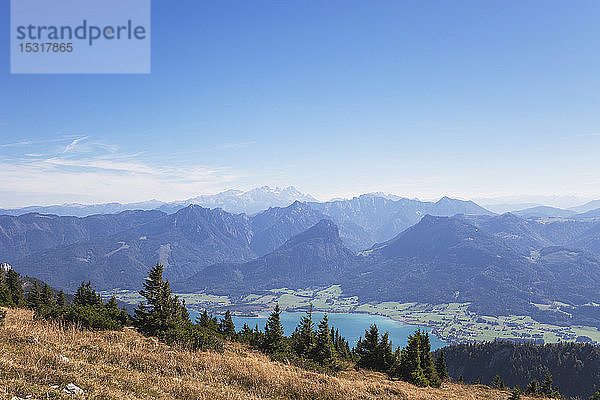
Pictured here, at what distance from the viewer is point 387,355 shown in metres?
46.2

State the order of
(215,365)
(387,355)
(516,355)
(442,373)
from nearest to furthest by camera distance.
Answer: (215,365) < (387,355) < (442,373) < (516,355)

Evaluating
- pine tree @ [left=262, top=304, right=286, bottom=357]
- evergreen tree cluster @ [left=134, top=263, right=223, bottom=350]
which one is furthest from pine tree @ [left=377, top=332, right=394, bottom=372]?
evergreen tree cluster @ [left=134, top=263, right=223, bottom=350]

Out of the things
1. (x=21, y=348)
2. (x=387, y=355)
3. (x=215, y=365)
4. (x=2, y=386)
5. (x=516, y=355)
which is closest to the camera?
(x=2, y=386)

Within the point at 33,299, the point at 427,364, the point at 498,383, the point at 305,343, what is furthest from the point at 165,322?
the point at 498,383

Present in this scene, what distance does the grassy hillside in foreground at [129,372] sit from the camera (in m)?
11.2

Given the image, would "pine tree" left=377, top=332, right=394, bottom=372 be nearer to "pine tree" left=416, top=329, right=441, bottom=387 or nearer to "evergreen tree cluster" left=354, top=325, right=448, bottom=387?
"evergreen tree cluster" left=354, top=325, right=448, bottom=387

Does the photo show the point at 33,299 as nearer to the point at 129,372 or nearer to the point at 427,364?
the point at 129,372

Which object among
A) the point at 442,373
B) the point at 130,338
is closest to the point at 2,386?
the point at 130,338

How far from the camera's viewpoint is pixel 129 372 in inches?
560

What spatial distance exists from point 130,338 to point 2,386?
11.7 metres

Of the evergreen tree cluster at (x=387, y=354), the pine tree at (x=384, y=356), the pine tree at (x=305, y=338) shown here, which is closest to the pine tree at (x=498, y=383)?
the evergreen tree cluster at (x=387, y=354)

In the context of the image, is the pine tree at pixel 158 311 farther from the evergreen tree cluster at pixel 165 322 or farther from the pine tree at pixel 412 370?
the pine tree at pixel 412 370

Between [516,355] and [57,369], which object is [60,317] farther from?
[516,355]

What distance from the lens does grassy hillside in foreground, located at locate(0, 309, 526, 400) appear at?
1118cm
